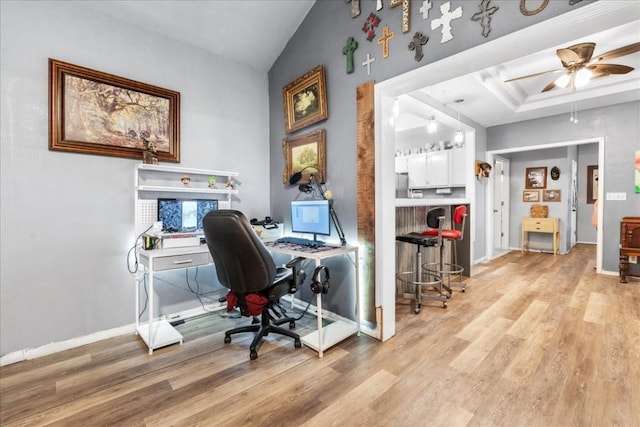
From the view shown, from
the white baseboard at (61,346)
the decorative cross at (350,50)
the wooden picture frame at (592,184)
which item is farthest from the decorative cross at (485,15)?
the wooden picture frame at (592,184)

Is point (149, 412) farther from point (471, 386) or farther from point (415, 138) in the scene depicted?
point (415, 138)

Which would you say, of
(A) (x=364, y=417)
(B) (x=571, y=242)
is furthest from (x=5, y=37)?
(B) (x=571, y=242)

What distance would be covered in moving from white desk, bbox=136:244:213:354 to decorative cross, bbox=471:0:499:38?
8.23 feet

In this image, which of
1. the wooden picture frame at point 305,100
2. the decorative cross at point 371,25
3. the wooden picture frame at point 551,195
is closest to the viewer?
the decorative cross at point 371,25

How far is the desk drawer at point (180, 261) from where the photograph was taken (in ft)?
7.09

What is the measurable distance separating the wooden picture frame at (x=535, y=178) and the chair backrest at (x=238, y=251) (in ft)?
21.9

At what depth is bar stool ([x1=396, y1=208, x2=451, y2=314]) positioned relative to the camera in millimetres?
2949

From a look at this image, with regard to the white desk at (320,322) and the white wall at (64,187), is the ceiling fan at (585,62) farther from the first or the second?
the white wall at (64,187)

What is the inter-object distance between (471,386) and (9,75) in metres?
3.76

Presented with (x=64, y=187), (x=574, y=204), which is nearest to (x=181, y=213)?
(x=64, y=187)

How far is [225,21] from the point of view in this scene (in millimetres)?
2744

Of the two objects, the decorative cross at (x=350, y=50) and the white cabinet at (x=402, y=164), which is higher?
the decorative cross at (x=350, y=50)

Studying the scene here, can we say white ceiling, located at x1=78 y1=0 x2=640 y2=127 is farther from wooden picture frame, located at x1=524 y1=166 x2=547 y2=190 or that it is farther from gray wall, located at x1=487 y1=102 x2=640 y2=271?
wooden picture frame, located at x1=524 y1=166 x2=547 y2=190

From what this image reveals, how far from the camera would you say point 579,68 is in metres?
2.88
